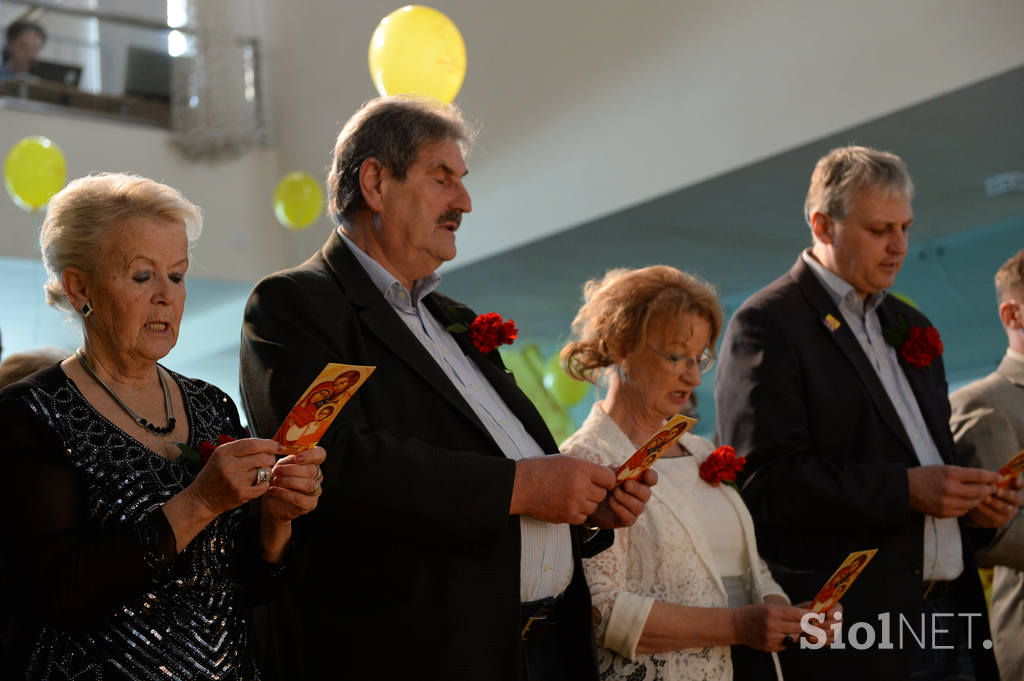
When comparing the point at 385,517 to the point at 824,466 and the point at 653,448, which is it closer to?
the point at 653,448

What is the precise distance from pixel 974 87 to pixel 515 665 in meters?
3.90

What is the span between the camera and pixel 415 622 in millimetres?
1707

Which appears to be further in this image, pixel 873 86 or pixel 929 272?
pixel 929 272

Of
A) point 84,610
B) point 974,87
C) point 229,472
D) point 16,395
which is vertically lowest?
point 84,610

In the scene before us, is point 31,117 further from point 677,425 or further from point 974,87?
point 677,425

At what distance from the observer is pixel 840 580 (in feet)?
7.08

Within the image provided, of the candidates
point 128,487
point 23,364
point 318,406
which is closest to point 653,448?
point 318,406

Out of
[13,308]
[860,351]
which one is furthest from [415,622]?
[13,308]

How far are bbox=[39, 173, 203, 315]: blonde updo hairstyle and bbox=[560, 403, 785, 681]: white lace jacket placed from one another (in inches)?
42.7

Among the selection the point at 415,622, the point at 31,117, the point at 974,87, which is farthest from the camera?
the point at 31,117

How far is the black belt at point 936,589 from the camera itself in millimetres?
2717

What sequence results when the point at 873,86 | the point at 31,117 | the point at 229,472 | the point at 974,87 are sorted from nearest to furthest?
the point at 229,472, the point at 974,87, the point at 873,86, the point at 31,117

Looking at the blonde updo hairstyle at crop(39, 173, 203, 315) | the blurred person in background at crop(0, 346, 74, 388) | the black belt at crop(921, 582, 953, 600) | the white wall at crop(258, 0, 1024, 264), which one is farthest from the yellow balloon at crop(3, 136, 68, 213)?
the black belt at crop(921, 582, 953, 600)

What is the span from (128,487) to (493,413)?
74 cm
